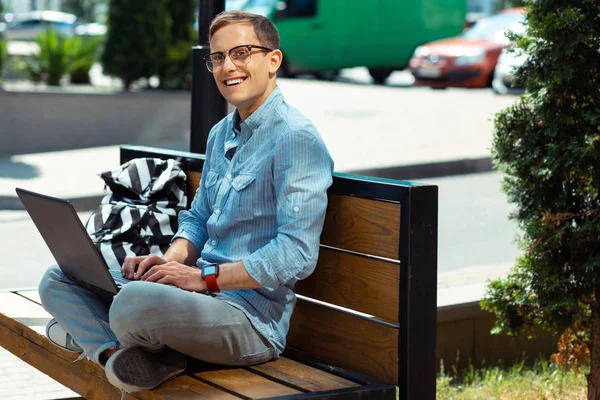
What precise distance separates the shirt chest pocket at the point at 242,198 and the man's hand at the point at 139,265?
0.91ft

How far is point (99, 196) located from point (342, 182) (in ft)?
19.8

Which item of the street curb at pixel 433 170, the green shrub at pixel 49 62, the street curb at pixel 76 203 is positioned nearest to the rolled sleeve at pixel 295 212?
the street curb at pixel 76 203

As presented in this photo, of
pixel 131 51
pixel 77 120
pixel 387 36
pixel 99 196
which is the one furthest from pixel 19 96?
pixel 387 36

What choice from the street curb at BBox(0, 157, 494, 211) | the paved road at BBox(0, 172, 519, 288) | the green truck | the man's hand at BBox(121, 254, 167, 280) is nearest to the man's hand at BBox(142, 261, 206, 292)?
the man's hand at BBox(121, 254, 167, 280)

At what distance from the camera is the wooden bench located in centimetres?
320

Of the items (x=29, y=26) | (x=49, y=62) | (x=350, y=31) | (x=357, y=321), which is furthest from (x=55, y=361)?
(x=29, y=26)

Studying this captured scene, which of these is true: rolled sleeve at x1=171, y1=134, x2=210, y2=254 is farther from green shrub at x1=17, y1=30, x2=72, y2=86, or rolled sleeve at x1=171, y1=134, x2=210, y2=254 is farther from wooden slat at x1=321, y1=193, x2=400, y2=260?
green shrub at x1=17, y1=30, x2=72, y2=86

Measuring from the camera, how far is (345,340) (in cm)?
354

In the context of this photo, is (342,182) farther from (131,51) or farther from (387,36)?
(387,36)

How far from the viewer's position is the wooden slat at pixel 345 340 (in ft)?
10.9

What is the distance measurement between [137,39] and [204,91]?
945 cm

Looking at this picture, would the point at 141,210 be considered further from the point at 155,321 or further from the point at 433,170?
the point at 433,170

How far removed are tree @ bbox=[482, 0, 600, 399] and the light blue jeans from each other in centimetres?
133

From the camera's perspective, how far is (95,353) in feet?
10.7
